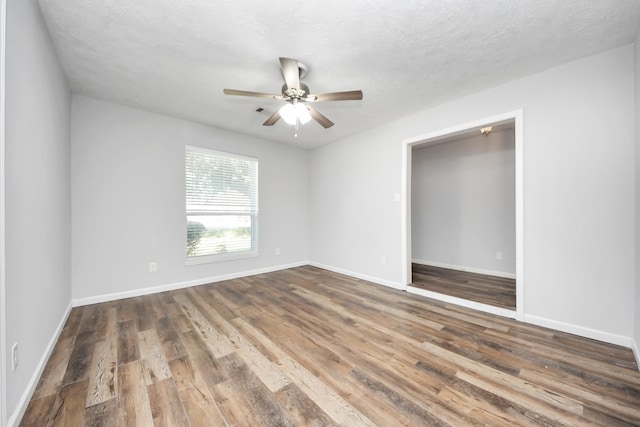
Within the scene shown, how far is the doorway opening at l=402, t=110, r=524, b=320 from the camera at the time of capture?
3398 millimetres

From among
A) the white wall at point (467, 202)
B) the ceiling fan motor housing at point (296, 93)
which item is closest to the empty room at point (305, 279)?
the ceiling fan motor housing at point (296, 93)

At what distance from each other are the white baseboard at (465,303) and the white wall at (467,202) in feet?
5.92

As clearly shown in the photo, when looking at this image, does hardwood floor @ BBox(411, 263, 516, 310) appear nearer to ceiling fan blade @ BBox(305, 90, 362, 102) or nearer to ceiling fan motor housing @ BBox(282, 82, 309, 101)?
ceiling fan blade @ BBox(305, 90, 362, 102)

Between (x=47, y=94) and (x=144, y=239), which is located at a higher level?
(x=47, y=94)

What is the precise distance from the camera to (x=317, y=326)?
2447 mm

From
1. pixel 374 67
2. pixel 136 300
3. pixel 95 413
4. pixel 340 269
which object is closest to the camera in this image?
pixel 95 413

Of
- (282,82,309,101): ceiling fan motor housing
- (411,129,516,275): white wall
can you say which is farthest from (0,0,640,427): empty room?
(411,129,516,275): white wall

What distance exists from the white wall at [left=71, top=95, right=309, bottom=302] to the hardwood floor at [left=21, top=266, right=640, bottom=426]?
60cm

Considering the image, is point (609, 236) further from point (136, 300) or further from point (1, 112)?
point (136, 300)

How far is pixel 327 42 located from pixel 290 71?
15.0 inches

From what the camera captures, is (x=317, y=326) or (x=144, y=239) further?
(x=144, y=239)

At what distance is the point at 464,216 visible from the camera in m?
4.69

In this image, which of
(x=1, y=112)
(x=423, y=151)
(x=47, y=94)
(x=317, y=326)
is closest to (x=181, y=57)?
(x=47, y=94)

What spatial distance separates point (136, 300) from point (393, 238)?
359 centimetres
